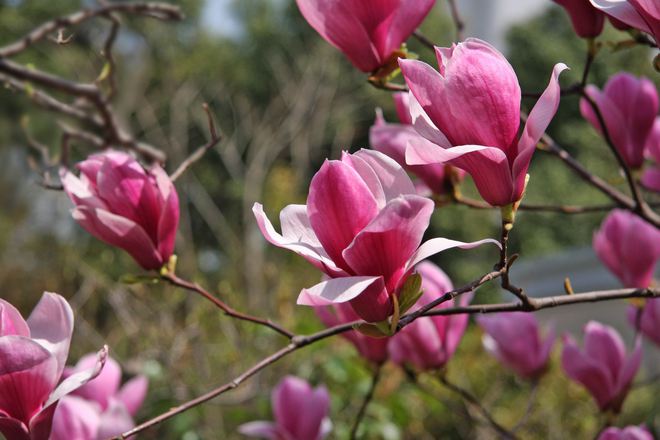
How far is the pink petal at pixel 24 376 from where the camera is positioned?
47cm

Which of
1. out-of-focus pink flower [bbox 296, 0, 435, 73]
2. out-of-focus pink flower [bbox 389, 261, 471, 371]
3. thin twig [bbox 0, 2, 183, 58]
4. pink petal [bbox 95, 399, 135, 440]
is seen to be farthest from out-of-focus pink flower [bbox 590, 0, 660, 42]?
thin twig [bbox 0, 2, 183, 58]

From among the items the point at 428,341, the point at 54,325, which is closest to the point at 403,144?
the point at 428,341

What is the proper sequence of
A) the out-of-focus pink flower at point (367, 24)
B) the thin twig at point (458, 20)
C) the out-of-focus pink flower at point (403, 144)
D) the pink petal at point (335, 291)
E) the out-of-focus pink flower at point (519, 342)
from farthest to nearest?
the out-of-focus pink flower at point (519, 342), the thin twig at point (458, 20), the out-of-focus pink flower at point (403, 144), the out-of-focus pink flower at point (367, 24), the pink petal at point (335, 291)

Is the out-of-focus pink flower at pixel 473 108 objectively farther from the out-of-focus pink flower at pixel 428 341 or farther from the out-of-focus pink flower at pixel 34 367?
the out-of-focus pink flower at pixel 428 341

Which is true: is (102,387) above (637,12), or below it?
below

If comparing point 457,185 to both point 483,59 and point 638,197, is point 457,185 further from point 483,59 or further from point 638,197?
point 483,59

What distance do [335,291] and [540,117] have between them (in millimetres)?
153

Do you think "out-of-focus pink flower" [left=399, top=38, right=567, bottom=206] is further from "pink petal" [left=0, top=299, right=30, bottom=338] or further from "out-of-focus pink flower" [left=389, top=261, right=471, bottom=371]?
"out-of-focus pink flower" [left=389, top=261, right=471, bottom=371]

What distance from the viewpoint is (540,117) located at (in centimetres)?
45

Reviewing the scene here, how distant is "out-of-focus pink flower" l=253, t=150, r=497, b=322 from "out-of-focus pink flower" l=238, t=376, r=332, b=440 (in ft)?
1.35

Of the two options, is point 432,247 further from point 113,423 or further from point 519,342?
point 519,342

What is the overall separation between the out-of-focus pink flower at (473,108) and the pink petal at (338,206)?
0.03 m

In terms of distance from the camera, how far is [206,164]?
12.6 m

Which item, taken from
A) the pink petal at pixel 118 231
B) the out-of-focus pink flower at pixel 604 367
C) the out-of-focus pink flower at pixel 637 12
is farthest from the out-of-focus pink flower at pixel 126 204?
the out-of-focus pink flower at pixel 604 367
